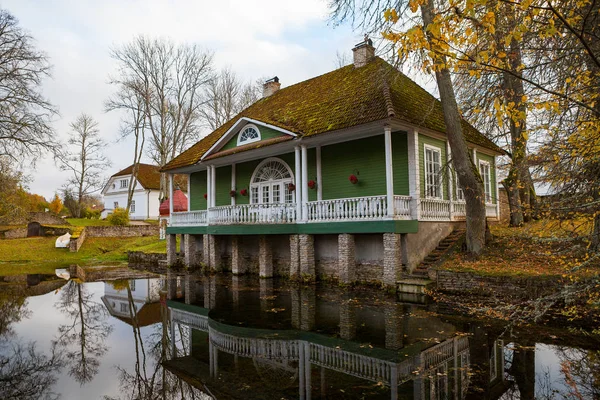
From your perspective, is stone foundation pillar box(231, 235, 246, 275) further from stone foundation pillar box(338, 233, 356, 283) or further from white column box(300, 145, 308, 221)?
stone foundation pillar box(338, 233, 356, 283)

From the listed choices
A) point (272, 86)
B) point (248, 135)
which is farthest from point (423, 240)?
point (272, 86)

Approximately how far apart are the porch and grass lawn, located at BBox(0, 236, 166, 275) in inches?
396

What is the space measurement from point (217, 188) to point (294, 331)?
42.8ft

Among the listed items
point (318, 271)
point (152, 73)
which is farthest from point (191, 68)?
point (318, 271)

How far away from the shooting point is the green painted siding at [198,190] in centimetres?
2059

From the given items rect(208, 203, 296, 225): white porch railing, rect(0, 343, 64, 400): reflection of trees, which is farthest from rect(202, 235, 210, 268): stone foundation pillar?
rect(0, 343, 64, 400): reflection of trees

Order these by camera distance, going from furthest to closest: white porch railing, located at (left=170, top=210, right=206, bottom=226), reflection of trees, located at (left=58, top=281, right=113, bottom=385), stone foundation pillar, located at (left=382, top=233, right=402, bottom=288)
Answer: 1. white porch railing, located at (left=170, top=210, right=206, bottom=226)
2. stone foundation pillar, located at (left=382, top=233, right=402, bottom=288)
3. reflection of trees, located at (left=58, top=281, right=113, bottom=385)

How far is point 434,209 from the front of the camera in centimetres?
1363

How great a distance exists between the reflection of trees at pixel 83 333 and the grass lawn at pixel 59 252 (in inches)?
406

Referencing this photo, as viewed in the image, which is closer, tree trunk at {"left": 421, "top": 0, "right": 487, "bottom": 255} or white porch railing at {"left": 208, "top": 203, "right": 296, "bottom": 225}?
tree trunk at {"left": 421, "top": 0, "right": 487, "bottom": 255}

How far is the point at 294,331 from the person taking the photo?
7.73 m

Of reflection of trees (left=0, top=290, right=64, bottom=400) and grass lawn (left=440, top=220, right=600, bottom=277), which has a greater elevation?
grass lawn (left=440, top=220, right=600, bottom=277)

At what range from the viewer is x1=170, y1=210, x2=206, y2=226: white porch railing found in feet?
59.5

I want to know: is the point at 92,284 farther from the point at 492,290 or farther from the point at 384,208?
the point at 492,290
